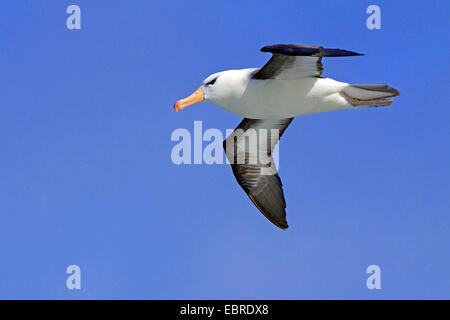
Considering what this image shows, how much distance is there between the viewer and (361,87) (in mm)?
9977

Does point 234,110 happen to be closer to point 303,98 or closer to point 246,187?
point 303,98

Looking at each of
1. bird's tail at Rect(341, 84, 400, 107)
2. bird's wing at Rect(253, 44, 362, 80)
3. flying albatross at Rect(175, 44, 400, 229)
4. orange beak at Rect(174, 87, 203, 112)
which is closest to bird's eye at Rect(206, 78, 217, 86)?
flying albatross at Rect(175, 44, 400, 229)

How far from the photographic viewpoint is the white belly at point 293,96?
10094 mm

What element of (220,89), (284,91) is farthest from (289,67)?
(220,89)

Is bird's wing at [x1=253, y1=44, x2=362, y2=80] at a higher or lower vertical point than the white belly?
higher

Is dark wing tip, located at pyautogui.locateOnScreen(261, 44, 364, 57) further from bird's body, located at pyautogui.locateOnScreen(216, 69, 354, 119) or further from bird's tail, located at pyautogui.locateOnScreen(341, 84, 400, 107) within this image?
bird's tail, located at pyautogui.locateOnScreen(341, 84, 400, 107)

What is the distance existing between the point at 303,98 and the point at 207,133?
2.23 metres

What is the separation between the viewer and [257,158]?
41.4 feet

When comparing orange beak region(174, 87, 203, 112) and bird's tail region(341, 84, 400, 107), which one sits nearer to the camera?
bird's tail region(341, 84, 400, 107)

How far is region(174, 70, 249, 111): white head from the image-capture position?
10297 millimetres

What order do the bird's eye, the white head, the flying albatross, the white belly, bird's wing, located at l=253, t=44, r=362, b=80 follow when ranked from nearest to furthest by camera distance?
bird's wing, located at l=253, t=44, r=362, b=80, the flying albatross, the white belly, the white head, the bird's eye

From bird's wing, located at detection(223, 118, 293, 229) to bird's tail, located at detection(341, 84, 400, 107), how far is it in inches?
95.6

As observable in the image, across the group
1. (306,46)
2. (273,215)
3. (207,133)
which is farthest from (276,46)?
(273,215)

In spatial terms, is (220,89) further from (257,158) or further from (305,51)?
(257,158)
